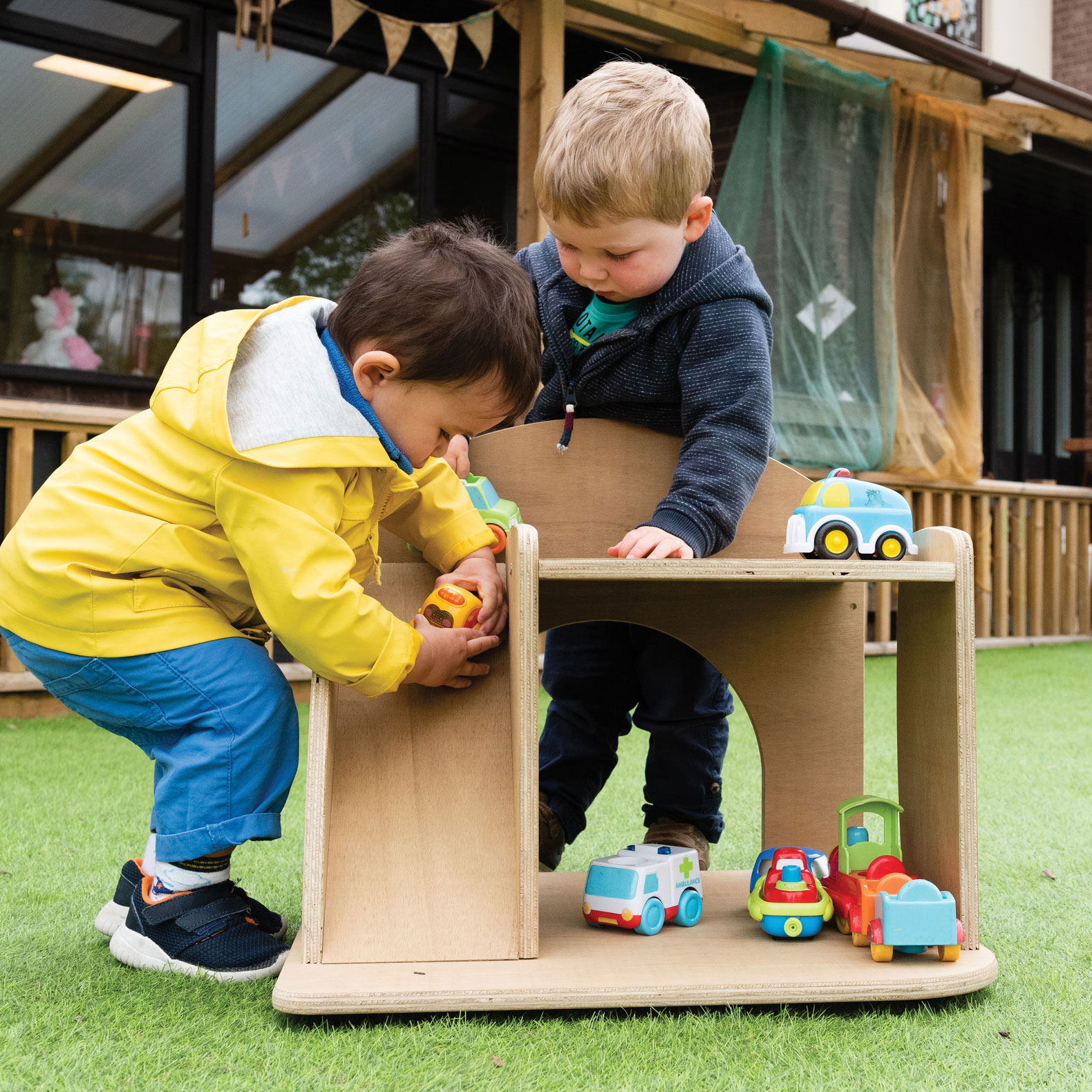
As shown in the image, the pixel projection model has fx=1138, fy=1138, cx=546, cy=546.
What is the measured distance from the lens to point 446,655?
1438 mm

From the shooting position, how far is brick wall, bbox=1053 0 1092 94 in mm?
8773

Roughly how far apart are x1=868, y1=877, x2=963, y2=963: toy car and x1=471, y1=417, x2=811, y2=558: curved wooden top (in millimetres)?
647

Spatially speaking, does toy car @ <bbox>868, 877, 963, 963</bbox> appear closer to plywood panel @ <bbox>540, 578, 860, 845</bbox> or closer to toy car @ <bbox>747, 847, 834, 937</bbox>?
toy car @ <bbox>747, 847, 834, 937</bbox>

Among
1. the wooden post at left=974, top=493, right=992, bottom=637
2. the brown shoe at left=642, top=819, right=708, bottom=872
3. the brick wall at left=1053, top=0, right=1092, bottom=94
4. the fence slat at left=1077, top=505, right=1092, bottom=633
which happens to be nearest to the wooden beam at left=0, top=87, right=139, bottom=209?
the brown shoe at left=642, top=819, right=708, bottom=872

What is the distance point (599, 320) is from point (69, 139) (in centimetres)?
395

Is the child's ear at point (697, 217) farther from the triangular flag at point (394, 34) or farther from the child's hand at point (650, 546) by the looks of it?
the triangular flag at point (394, 34)

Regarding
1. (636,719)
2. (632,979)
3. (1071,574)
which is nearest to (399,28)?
(636,719)

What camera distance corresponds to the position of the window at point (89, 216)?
4668 millimetres

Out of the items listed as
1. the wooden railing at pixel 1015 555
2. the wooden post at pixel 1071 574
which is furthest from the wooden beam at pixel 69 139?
the wooden post at pixel 1071 574

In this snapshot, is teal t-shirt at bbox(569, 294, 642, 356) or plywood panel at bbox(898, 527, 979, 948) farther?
teal t-shirt at bbox(569, 294, 642, 356)

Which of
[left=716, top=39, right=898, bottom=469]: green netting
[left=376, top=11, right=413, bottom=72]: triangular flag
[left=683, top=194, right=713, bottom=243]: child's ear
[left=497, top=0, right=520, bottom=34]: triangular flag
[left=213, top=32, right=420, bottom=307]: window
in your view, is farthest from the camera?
[left=213, top=32, right=420, bottom=307]: window

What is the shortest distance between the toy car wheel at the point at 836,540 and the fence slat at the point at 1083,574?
5930 mm

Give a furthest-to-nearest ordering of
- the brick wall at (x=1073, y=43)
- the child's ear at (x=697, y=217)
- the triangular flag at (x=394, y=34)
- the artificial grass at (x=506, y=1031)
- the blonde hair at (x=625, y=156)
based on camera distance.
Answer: the brick wall at (x=1073, y=43) < the triangular flag at (x=394, y=34) < the child's ear at (x=697, y=217) < the blonde hair at (x=625, y=156) < the artificial grass at (x=506, y=1031)

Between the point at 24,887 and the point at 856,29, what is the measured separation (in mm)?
4665
